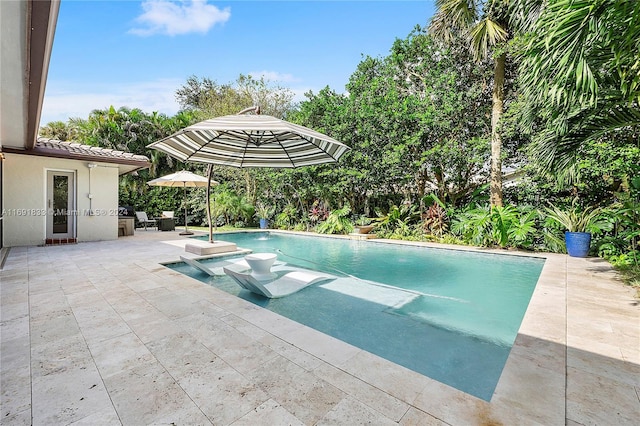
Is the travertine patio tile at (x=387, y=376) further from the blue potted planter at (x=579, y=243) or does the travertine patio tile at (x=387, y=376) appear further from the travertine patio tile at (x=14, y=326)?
the blue potted planter at (x=579, y=243)

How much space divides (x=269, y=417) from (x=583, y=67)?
5.30 meters

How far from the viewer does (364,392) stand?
2.26 m

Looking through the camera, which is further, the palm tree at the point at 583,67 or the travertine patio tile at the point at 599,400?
the palm tree at the point at 583,67

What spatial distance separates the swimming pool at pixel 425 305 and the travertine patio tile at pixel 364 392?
1094 mm

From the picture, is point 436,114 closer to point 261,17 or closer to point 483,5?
point 483,5

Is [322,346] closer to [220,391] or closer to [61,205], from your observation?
[220,391]

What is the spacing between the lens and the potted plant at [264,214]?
17.8 metres

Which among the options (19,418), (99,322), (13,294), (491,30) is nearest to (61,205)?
(13,294)

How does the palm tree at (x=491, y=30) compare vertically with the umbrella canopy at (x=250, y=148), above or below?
above

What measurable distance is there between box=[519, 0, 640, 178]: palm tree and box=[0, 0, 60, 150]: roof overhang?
219 inches

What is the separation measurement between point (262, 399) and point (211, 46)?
19.0 meters

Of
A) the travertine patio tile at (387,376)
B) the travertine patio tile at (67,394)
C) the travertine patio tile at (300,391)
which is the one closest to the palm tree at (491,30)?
the travertine patio tile at (387,376)

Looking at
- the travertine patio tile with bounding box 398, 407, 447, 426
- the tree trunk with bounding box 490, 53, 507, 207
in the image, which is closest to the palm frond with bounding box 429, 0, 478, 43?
the tree trunk with bounding box 490, 53, 507, 207

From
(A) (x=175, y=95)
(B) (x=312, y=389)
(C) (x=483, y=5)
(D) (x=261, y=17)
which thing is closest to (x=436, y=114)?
(C) (x=483, y=5)
